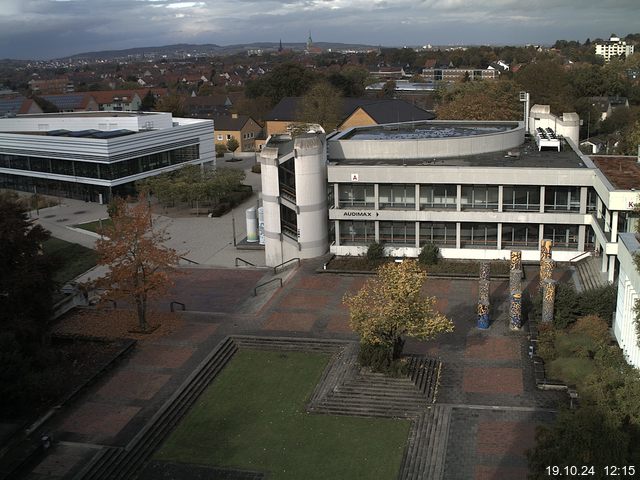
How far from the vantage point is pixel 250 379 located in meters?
29.3

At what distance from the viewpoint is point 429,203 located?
4397cm

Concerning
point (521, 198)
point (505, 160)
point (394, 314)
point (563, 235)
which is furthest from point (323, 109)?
point (394, 314)

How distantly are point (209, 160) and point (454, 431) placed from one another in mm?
58989

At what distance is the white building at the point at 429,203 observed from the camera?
41938 mm

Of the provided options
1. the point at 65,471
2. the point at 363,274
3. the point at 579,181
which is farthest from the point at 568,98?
the point at 65,471

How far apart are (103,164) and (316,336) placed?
4091cm

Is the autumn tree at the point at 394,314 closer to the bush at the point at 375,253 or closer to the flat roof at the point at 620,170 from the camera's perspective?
the bush at the point at 375,253

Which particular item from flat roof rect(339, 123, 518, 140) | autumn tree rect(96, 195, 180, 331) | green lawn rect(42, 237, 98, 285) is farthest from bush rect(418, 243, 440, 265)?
green lawn rect(42, 237, 98, 285)

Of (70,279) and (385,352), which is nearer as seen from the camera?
(385,352)

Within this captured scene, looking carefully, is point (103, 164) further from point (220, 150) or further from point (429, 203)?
point (429, 203)

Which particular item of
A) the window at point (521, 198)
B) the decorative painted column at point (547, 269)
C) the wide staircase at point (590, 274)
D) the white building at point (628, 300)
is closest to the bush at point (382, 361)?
the white building at point (628, 300)

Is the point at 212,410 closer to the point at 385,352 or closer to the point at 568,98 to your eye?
the point at 385,352

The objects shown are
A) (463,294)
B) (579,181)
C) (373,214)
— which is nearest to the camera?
(463,294)

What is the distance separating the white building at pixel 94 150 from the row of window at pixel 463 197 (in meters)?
30.5
